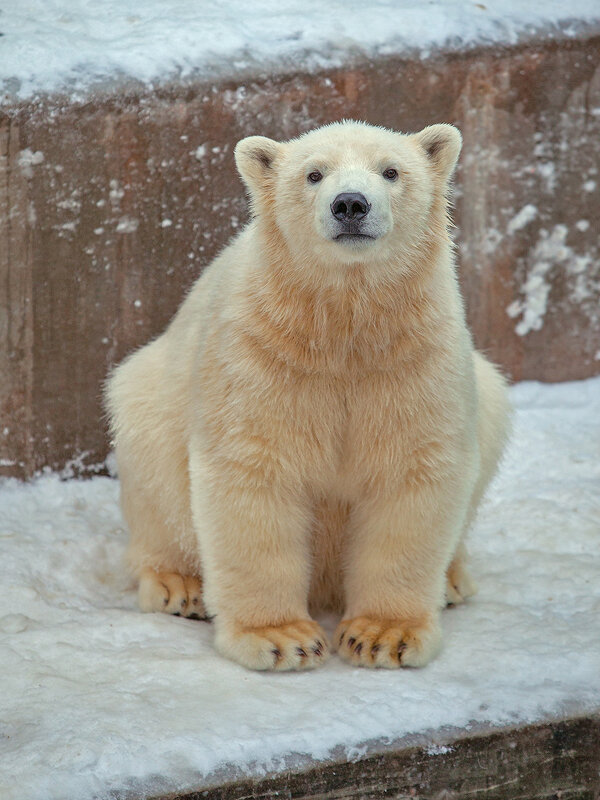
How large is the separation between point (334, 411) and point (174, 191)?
1881 millimetres

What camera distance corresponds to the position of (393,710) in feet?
10.5

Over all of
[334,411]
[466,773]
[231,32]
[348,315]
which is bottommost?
[466,773]

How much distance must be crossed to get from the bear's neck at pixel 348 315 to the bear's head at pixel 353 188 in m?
0.08

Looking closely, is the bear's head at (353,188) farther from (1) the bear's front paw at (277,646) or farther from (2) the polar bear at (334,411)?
(1) the bear's front paw at (277,646)

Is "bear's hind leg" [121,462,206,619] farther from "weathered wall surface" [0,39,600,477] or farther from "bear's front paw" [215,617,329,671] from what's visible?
"weathered wall surface" [0,39,600,477]

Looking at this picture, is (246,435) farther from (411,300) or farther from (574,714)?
(574,714)

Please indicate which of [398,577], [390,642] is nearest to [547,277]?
[398,577]

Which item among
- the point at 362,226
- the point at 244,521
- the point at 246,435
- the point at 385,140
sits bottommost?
the point at 244,521

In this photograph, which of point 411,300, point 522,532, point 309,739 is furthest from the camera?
point 522,532

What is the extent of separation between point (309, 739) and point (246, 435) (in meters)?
0.94

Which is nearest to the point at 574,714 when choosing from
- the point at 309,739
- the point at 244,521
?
the point at 309,739

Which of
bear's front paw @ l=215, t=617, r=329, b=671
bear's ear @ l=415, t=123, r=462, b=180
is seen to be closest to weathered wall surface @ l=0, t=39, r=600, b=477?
bear's ear @ l=415, t=123, r=462, b=180

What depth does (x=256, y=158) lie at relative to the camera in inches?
139

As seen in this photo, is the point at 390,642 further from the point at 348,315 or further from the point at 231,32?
the point at 231,32
